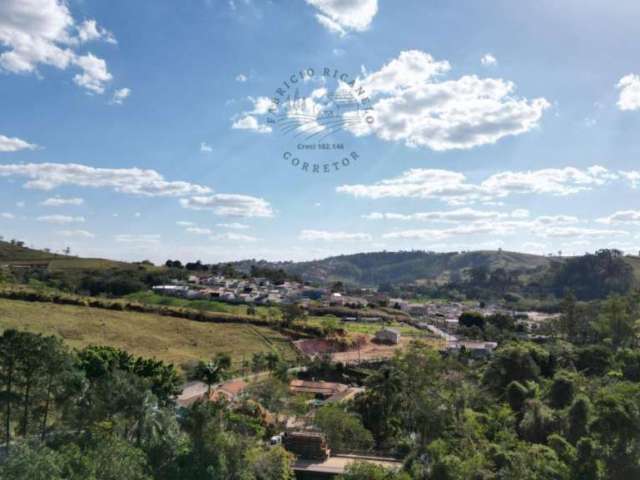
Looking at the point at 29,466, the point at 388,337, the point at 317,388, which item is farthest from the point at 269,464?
the point at 388,337

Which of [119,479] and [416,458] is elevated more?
[119,479]

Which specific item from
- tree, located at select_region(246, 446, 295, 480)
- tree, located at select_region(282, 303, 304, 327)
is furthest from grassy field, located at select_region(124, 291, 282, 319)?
tree, located at select_region(246, 446, 295, 480)

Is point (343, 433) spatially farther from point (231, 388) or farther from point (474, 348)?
point (474, 348)

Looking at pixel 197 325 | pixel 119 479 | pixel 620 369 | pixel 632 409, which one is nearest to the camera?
pixel 119 479

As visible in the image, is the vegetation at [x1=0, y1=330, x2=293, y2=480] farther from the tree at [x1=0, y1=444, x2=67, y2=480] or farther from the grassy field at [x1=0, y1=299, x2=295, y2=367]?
the grassy field at [x1=0, y1=299, x2=295, y2=367]

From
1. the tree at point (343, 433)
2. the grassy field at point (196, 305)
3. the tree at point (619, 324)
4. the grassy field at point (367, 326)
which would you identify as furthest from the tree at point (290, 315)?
the tree at point (343, 433)

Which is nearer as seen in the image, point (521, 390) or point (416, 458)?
point (416, 458)

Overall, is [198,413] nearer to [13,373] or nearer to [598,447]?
[13,373]

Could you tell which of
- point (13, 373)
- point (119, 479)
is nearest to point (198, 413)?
point (119, 479)

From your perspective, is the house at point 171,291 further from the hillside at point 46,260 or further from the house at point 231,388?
the house at point 231,388
